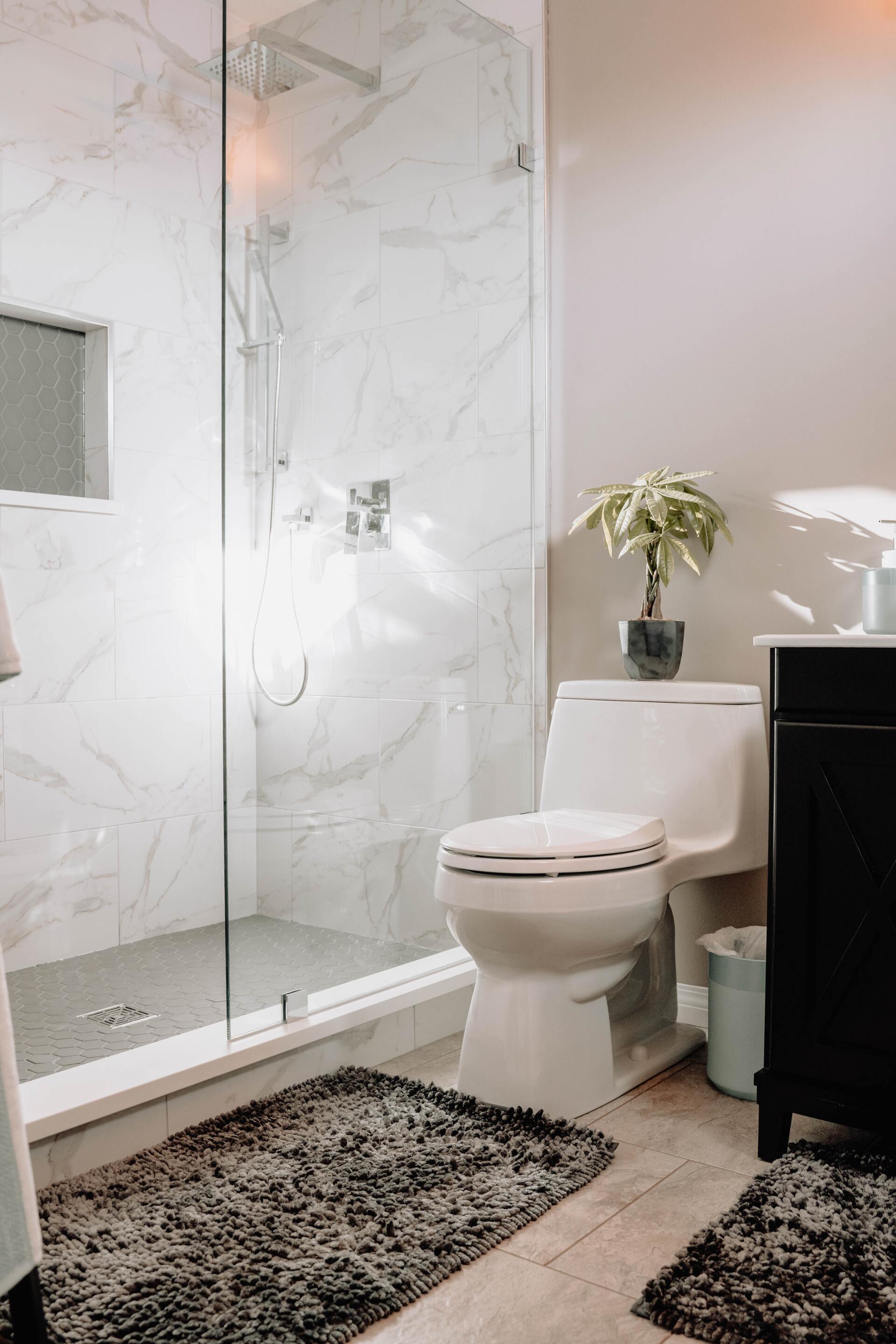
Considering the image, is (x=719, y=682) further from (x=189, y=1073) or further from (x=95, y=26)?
(x=95, y=26)

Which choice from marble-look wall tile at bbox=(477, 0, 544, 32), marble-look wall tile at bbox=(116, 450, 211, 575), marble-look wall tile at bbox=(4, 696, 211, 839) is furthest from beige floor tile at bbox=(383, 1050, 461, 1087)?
marble-look wall tile at bbox=(477, 0, 544, 32)

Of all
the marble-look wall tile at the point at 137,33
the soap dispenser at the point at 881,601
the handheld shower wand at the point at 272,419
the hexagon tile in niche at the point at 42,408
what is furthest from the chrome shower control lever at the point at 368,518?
the marble-look wall tile at the point at 137,33

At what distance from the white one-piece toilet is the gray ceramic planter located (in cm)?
4

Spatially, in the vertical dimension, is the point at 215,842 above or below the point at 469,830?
below

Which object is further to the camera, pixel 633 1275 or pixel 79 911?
pixel 79 911

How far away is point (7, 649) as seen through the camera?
3.26 ft

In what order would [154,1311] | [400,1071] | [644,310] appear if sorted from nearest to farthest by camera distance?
1. [154,1311]
2. [400,1071]
3. [644,310]

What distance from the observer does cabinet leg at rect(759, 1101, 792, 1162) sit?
1779 millimetres

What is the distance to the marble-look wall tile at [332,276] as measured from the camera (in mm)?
2086

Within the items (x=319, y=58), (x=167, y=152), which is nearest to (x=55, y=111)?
(x=167, y=152)

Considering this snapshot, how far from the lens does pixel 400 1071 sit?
86.5 inches

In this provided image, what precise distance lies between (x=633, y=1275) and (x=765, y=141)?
218 centimetres

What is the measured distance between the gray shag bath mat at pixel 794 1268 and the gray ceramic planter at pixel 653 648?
3.30 feet

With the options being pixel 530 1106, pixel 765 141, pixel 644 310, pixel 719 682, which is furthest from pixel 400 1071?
pixel 765 141
